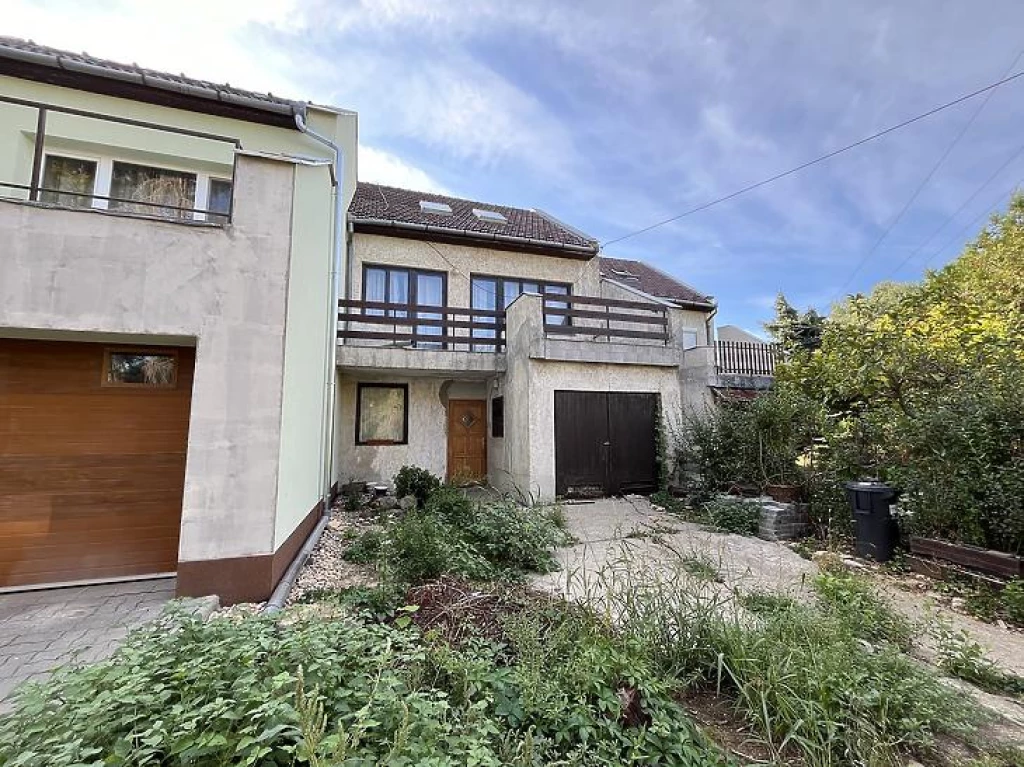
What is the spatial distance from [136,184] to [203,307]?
5.06m

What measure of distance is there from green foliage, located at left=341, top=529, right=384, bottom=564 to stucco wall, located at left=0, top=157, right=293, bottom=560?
1879 mm

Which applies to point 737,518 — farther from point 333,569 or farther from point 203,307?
point 203,307

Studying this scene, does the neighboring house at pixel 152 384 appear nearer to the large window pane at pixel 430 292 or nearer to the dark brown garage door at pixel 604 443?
the dark brown garage door at pixel 604 443

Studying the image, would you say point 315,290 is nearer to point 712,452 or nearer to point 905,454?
point 712,452

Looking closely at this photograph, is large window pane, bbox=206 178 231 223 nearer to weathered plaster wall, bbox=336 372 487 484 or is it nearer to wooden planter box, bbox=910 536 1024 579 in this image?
weathered plaster wall, bbox=336 372 487 484

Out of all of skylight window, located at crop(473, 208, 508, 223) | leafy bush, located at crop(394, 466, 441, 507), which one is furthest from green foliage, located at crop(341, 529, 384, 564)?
skylight window, located at crop(473, 208, 508, 223)

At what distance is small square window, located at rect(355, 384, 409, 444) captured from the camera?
11859mm

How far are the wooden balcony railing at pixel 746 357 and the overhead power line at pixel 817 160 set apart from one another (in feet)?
13.4

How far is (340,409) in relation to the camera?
11617 mm

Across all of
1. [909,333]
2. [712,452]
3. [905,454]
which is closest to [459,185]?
[712,452]

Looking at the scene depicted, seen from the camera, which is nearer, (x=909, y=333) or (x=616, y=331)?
(x=909, y=333)

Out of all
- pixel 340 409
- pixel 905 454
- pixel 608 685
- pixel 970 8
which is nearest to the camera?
pixel 608 685

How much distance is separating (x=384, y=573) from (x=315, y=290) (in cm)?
457

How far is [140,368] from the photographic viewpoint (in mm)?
5066
